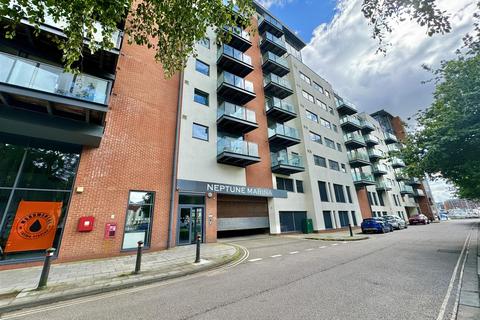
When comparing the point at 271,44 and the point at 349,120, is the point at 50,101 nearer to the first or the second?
the point at 271,44

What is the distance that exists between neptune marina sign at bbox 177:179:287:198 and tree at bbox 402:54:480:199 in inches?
364

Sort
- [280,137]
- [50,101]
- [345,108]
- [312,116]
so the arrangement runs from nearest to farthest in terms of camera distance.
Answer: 1. [50,101]
2. [280,137]
3. [312,116]
4. [345,108]

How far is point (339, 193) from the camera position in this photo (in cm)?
2409

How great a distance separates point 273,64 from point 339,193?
1683 centimetres

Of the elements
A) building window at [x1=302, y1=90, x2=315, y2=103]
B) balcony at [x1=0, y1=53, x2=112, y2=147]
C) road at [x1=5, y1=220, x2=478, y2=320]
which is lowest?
road at [x1=5, y1=220, x2=478, y2=320]

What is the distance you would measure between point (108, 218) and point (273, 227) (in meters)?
12.3

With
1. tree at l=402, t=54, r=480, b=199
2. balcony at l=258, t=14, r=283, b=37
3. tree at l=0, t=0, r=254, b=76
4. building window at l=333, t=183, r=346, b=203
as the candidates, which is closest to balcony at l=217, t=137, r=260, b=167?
tree at l=0, t=0, r=254, b=76

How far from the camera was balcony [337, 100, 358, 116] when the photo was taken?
2999 cm

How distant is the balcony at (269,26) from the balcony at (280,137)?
12990mm

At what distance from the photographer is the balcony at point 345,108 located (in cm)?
2999

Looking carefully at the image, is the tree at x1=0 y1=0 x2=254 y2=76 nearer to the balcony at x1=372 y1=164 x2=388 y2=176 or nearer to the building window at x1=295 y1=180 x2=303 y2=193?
the building window at x1=295 y1=180 x2=303 y2=193

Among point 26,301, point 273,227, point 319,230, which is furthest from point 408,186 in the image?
point 26,301

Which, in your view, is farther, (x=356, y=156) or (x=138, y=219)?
(x=356, y=156)

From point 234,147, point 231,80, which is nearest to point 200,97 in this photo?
point 231,80
